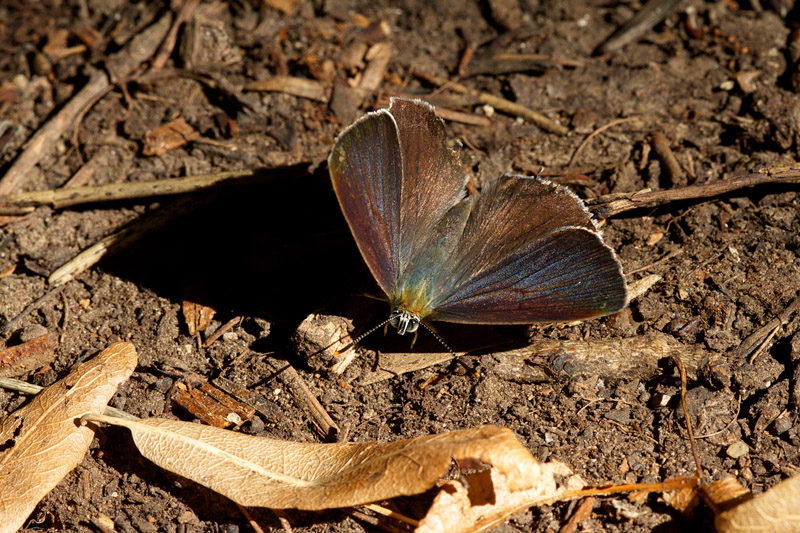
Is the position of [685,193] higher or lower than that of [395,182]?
lower

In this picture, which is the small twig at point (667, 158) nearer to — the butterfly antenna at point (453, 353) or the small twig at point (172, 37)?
the butterfly antenna at point (453, 353)

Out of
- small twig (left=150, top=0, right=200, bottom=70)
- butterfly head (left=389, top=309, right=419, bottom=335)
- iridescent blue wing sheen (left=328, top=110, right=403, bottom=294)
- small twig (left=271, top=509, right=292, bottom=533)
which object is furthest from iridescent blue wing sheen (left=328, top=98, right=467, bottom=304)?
small twig (left=150, top=0, right=200, bottom=70)

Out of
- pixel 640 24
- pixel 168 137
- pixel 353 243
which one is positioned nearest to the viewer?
pixel 353 243

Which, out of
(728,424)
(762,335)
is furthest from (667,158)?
(728,424)

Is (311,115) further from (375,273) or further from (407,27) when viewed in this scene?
(375,273)

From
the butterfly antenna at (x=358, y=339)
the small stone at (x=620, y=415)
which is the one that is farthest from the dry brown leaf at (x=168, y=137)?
the small stone at (x=620, y=415)

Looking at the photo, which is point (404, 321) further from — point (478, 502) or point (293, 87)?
point (293, 87)
